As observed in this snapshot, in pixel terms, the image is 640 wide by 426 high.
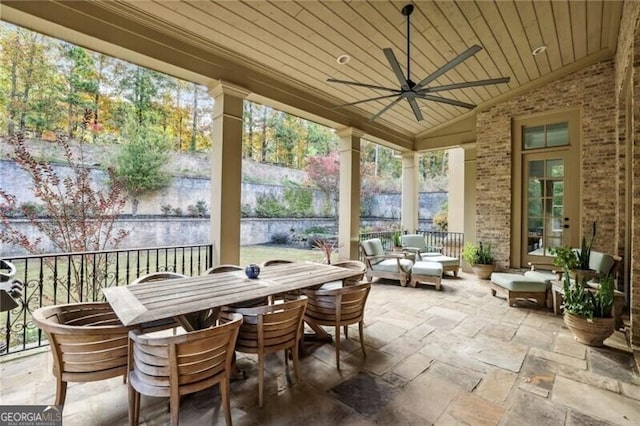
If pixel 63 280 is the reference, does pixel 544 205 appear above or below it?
above

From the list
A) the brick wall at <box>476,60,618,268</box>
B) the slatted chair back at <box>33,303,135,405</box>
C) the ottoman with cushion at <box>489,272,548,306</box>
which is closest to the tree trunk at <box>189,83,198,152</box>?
the brick wall at <box>476,60,618,268</box>

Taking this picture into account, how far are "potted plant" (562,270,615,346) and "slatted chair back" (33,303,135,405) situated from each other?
396cm

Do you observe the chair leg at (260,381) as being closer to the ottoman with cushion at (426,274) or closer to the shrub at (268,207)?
the ottoman with cushion at (426,274)

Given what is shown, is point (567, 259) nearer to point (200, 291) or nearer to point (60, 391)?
point (200, 291)

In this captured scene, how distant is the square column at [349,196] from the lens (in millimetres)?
5539

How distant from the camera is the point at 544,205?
547cm

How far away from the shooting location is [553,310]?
4016mm

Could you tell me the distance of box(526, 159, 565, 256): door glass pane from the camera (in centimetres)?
530

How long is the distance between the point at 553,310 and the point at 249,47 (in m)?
5.31

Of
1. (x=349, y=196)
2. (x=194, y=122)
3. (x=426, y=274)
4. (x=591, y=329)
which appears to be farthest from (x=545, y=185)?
(x=194, y=122)

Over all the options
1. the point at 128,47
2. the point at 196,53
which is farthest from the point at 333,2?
the point at 128,47

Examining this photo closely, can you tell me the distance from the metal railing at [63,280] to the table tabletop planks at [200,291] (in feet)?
3.13

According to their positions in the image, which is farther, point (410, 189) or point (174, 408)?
point (410, 189)

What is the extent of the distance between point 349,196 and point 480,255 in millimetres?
2884
